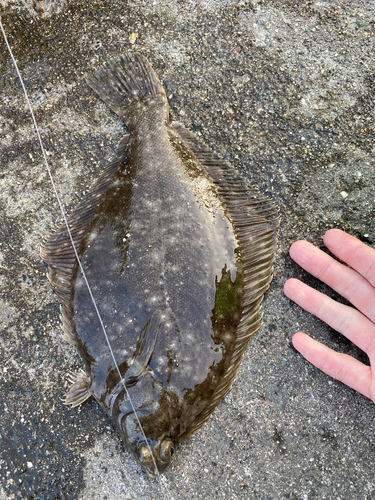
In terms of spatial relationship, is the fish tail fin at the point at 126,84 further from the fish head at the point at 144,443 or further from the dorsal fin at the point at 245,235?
the fish head at the point at 144,443

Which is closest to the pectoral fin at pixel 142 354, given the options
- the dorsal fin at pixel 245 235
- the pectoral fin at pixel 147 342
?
the pectoral fin at pixel 147 342

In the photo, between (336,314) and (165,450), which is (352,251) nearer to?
(336,314)

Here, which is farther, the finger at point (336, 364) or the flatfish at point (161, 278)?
the finger at point (336, 364)

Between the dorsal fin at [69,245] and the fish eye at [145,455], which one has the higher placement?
the dorsal fin at [69,245]

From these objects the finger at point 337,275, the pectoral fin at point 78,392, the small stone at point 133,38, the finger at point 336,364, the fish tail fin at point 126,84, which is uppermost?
the small stone at point 133,38

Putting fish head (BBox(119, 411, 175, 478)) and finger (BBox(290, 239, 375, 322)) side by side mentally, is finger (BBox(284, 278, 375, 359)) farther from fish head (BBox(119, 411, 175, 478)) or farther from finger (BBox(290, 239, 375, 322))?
fish head (BBox(119, 411, 175, 478))

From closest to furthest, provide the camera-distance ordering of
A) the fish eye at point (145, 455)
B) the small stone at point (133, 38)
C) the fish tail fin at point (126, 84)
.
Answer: the fish eye at point (145, 455) → the fish tail fin at point (126, 84) → the small stone at point (133, 38)

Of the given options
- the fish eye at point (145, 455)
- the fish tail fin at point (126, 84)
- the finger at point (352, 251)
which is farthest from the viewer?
the fish tail fin at point (126, 84)

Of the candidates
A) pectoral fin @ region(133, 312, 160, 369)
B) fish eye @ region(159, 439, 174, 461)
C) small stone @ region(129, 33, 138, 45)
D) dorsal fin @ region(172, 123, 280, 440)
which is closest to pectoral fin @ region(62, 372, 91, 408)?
pectoral fin @ region(133, 312, 160, 369)
